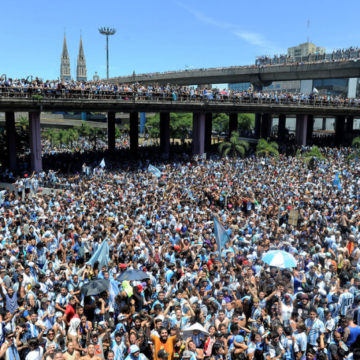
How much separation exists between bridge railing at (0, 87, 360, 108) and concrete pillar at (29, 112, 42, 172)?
2.12m

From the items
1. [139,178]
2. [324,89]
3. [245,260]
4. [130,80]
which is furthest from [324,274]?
[324,89]

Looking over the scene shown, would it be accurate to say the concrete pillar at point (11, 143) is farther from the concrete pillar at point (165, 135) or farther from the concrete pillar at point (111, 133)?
the concrete pillar at point (165, 135)

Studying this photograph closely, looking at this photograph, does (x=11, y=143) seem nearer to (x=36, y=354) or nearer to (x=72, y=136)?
(x=36, y=354)

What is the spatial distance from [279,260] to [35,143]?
21.6 m

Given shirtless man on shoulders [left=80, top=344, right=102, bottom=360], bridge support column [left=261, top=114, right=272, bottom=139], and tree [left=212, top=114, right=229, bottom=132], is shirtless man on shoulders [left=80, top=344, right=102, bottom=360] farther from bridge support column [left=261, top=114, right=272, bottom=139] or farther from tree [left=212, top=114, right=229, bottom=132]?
tree [left=212, top=114, right=229, bottom=132]

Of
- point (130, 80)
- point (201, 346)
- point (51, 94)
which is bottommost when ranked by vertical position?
point (201, 346)

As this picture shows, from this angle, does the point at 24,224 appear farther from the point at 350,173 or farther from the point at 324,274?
the point at 350,173

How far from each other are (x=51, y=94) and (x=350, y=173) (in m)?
19.4

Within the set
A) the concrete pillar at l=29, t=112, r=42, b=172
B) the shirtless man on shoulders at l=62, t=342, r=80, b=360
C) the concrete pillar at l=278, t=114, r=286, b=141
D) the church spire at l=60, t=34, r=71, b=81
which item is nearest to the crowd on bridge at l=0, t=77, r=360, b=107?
the concrete pillar at l=29, t=112, r=42, b=172

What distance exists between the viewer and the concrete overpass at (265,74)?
4575 cm

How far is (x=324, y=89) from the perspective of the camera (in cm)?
8225

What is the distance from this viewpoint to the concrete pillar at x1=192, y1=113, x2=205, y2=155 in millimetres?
35500

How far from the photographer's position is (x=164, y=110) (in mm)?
32031

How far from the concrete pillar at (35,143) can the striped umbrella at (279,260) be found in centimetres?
2094
